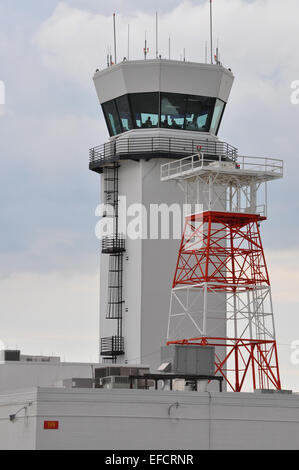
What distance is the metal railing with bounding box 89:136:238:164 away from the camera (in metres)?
89.2

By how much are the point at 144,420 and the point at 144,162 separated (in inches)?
1262

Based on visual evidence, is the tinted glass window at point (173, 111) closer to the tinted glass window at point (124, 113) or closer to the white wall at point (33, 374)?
the tinted glass window at point (124, 113)

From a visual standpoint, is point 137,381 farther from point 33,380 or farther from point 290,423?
point 33,380

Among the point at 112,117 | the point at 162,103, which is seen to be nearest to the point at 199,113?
the point at 162,103

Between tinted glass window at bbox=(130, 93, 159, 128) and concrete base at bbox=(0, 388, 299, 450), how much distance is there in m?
32.1

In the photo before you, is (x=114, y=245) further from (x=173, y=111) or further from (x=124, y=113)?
(x=173, y=111)

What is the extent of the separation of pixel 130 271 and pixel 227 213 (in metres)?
11.6

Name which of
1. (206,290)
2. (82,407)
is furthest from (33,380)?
(82,407)

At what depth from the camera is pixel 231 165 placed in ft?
268

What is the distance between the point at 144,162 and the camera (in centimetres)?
8962

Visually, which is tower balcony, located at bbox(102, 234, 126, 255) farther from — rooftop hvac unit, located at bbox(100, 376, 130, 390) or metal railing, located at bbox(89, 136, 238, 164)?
rooftop hvac unit, located at bbox(100, 376, 130, 390)

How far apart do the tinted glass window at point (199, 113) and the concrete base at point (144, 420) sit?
31.9 meters

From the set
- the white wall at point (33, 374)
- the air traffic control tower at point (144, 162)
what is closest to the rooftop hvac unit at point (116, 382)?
the white wall at point (33, 374)

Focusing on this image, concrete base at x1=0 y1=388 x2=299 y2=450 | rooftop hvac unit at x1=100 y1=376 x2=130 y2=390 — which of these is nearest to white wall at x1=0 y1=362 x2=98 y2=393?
concrete base at x1=0 y1=388 x2=299 y2=450
